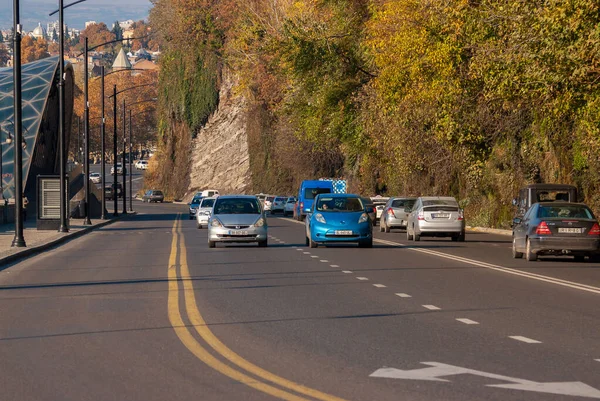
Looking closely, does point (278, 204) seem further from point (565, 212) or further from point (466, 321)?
point (466, 321)

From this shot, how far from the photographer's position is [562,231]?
82.2ft

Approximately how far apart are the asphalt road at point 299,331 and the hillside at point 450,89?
4865mm

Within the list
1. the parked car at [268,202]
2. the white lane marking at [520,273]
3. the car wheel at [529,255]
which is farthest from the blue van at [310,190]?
the car wheel at [529,255]

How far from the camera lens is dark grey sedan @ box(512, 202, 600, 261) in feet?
82.1

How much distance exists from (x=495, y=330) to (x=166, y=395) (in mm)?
5269

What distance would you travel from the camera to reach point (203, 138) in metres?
115

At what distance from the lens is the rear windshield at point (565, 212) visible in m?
25.5

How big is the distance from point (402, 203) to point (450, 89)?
37.7ft

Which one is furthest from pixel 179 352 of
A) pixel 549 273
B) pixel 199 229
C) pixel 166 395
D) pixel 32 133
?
pixel 32 133

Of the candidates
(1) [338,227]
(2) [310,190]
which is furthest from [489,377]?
(2) [310,190]

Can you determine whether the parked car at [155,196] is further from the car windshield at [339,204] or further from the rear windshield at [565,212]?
the rear windshield at [565,212]

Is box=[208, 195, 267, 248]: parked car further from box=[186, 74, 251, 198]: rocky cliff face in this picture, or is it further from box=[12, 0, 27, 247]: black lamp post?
box=[186, 74, 251, 198]: rocky cliff face

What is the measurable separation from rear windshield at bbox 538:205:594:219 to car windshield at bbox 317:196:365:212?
6980 millimetres

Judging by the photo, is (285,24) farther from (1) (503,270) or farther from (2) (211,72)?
(2) (211,72)
